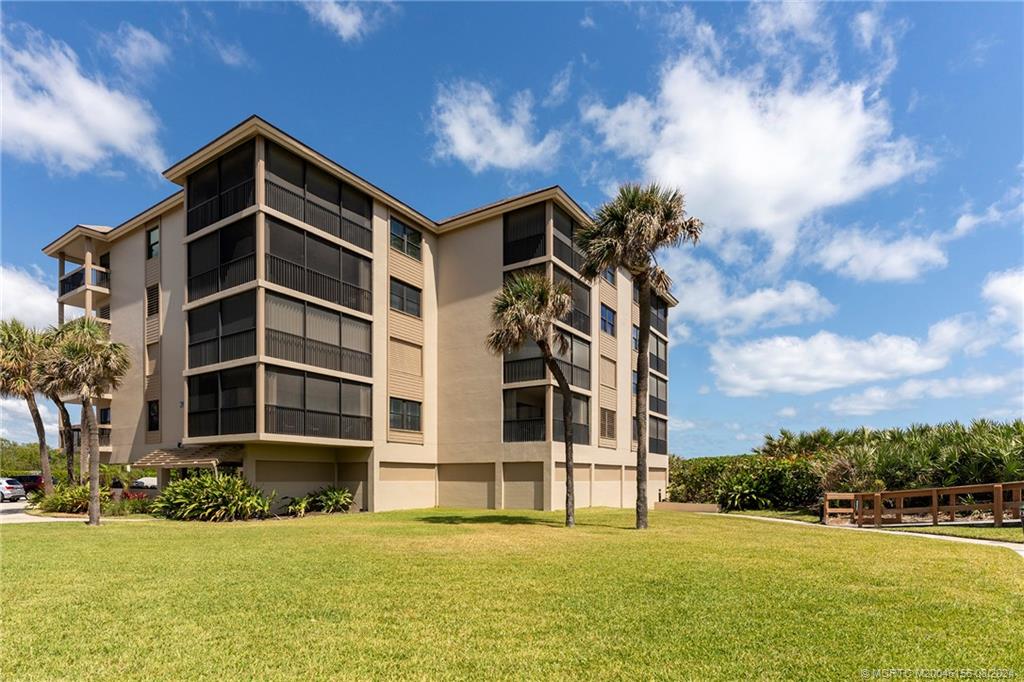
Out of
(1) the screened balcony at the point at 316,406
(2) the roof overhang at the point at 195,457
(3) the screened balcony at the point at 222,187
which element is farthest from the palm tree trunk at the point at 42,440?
(1) the screened balcony at the point at 316,406

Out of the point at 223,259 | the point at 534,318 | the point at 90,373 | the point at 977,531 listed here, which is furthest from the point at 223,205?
the point at 977,531

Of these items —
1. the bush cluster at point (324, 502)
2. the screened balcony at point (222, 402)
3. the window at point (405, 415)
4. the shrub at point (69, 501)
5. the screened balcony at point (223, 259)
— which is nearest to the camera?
the screened balcony at point (222, 402)

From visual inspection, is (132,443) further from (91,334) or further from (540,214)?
(540,214)

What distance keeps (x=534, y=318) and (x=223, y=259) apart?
45.2ft

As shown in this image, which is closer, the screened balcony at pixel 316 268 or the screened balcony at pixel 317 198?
the screened balcony at pixel 316 268

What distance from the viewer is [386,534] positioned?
59.4ft

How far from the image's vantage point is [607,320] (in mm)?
36500

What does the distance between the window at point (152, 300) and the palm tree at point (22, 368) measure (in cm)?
579

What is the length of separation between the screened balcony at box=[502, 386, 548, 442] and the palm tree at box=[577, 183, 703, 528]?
30.5 ft

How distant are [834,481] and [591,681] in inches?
986

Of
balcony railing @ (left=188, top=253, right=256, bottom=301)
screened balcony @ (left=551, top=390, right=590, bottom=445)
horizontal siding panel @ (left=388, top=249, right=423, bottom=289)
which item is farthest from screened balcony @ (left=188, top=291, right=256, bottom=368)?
screened balcony @ (left=551, top=390, right=590, bottom=445)

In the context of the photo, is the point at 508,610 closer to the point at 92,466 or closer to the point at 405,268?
the point at 92,466

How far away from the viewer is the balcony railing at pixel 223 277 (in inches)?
985

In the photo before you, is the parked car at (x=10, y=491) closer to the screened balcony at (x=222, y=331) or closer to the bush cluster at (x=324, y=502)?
the screened balcony at (x=222, y=331)
